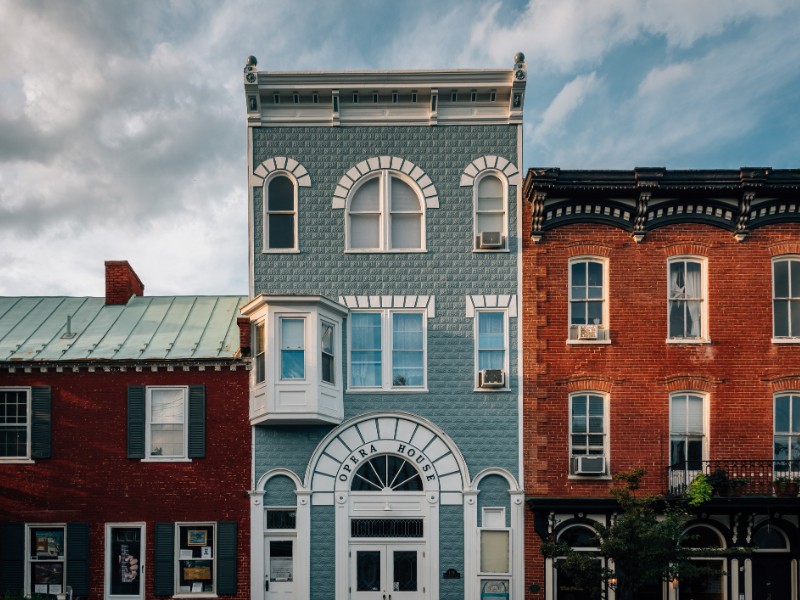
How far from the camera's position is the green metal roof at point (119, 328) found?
23266mm

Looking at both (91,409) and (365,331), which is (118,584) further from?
(365,331)

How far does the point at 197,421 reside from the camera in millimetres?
22656

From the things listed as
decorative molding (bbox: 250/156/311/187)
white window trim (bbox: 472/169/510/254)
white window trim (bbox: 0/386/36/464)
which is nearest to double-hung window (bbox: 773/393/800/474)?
white window trim (bbox: 472/169/510/254)

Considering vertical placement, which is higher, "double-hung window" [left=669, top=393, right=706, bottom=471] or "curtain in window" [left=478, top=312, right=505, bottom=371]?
"curtain in window" [left=478, top=312, right=505, bottom=371]

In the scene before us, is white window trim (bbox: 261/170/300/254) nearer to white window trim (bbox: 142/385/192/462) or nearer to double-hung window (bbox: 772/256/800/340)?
white window trim (bbox: 142/385/192/462)

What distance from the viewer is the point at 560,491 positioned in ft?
73.5

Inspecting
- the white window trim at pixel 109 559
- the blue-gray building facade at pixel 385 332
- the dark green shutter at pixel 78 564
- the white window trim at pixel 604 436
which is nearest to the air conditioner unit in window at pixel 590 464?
the white window trim at pixel 604 436

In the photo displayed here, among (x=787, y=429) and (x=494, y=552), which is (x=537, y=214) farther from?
(x=494, y=552)

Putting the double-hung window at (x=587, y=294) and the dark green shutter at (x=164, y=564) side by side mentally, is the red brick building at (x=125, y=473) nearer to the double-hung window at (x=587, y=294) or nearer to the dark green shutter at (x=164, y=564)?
the dark green shutter at (x=164, y=564)

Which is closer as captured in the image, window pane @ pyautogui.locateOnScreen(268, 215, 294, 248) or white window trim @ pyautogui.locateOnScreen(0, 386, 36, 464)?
white window trim @ pyautogui.locateOnScreen(0, 386, 36, 464)

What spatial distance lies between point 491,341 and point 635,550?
622 centimetres

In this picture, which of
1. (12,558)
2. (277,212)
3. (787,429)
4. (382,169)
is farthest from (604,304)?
(12,558)

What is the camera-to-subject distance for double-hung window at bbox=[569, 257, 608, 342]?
907 inches

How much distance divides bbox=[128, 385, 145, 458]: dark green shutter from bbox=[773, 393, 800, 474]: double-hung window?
15.8 metres
